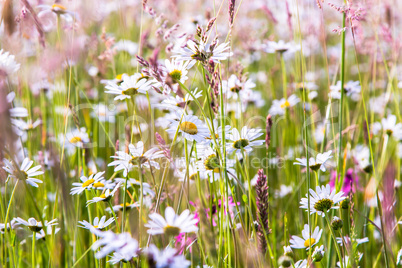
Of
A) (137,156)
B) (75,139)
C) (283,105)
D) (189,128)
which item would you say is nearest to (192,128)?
(189,128)

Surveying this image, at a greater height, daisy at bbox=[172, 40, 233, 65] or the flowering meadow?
daisy at bbox=[172, 40, 233, 65]

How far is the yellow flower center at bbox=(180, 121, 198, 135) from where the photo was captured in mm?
753

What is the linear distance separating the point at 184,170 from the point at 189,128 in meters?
0.16

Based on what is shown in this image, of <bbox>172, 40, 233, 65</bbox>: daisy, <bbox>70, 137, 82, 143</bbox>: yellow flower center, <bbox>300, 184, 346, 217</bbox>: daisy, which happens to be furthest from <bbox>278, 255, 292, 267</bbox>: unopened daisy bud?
<bbox>70, 137, 82, 143</bbox>: yellow flower center

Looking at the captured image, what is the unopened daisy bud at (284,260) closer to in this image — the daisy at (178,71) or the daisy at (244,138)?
the daisy at (244,138)

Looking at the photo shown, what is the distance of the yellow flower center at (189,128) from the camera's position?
75cm

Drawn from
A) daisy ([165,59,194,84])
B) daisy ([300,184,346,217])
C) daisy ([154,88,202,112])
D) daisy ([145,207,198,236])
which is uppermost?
daisy ([165,59,194,84])

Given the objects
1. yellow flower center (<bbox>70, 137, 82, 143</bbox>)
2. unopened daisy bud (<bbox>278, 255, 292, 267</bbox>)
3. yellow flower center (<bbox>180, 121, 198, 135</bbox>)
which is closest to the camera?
unopened daisy bud (<bbox>278, 255, 292, 267</bbox>)

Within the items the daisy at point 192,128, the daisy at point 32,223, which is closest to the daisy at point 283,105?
the daisy at point 192,128

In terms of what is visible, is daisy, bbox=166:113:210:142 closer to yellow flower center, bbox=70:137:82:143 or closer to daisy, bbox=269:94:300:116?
yellow flower center, bbox=70:137:82:143

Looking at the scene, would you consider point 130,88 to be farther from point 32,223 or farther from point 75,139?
point 75,139

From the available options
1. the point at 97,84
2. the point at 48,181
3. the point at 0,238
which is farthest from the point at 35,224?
the point at 97,84

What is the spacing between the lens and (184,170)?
881mm

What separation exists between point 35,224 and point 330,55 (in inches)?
101
